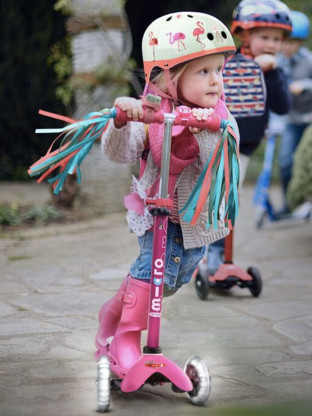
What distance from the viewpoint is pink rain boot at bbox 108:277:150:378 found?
300cm

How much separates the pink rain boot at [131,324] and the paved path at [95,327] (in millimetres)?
151

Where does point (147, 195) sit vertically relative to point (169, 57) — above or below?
below

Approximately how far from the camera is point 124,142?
9.62 ft

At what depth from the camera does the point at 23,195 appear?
7.90m

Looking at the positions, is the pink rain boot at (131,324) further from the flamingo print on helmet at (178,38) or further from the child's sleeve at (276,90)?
the child's sleeve at (276,90)

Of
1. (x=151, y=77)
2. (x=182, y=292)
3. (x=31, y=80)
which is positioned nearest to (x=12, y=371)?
(x=151, y=77)

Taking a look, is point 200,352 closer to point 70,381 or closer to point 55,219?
point 70,381

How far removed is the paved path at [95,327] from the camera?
3006 millimetres

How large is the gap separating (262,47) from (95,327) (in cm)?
177

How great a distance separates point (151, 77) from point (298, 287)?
2.29 metres

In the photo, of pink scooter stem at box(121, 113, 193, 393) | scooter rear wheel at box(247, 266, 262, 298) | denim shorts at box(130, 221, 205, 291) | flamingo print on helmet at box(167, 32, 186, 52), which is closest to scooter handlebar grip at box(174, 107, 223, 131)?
pink scooter stem at box(121, 113, 193, 393)

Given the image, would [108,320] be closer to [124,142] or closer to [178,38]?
[124,142]

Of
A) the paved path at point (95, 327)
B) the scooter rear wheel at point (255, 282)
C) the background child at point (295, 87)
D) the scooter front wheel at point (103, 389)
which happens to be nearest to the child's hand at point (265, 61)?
the scooter rear wheel at point (255, 282)

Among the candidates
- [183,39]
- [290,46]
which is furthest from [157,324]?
[290,46]
